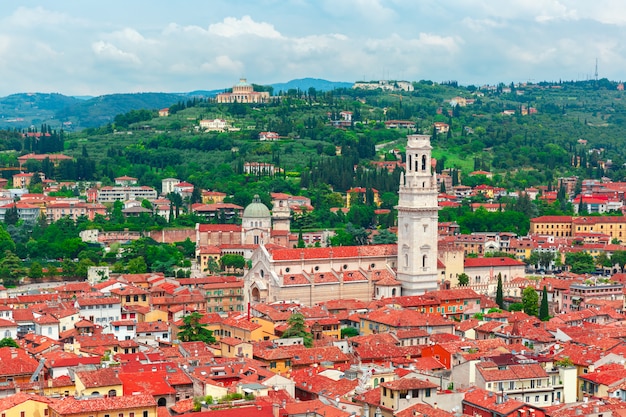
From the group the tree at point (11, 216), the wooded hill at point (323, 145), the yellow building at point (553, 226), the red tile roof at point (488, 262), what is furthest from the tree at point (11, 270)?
the yellow building at point (553, 226)

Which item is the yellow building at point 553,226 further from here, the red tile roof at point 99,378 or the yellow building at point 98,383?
the yellow building at point 98,383

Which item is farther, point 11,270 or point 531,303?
point 11,270

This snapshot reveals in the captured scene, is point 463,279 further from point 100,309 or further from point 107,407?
point 107,407

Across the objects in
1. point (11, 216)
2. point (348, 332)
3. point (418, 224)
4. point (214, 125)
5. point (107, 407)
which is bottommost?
point (348, 332)

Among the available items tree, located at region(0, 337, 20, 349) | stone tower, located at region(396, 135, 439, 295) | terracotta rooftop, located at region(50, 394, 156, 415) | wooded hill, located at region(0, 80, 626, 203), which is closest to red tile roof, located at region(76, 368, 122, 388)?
terracotta rooftop, located at region(50, 394, 156, 415)

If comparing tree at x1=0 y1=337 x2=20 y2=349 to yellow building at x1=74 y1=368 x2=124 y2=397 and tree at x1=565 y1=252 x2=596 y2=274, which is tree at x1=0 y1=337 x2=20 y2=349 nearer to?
yellow building at x1=74 y1=368 x2=124 y2=397

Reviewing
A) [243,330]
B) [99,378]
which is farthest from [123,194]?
A: [99,378]
